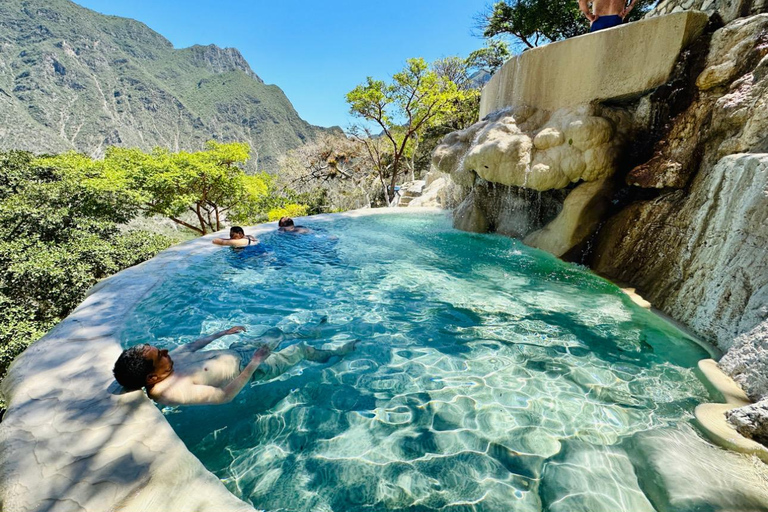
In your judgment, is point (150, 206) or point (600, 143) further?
point (150, 206)

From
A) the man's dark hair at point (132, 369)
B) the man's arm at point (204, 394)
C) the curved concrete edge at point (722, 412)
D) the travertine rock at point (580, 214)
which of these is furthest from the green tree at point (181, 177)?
the curved concrete edge at point (722, 412)

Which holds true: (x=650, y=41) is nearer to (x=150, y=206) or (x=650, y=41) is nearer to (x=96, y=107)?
(x=150, y=206)

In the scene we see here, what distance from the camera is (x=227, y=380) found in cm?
270

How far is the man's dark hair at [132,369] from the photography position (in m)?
2.23

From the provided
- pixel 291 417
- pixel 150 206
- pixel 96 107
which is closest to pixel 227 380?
pixel 291 417

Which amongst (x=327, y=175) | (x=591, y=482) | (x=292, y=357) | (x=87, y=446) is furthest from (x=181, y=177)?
(x=591, y=482)

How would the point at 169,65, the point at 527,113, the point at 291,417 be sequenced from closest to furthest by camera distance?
1. the point at 291,417
2. the point at 527,113
3. the point at 169,65

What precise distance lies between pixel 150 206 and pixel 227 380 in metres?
12.5

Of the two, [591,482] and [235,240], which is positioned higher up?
[235,240]

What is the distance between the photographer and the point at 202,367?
2.62 metres

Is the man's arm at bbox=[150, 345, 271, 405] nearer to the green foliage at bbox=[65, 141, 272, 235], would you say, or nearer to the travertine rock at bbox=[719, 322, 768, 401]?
the travertine rock at bbox=[719, 322, 768, 401]

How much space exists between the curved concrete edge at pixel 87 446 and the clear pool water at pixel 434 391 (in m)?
0.29

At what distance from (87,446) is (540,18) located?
19.4m

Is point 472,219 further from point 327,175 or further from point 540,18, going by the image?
point 327,175
